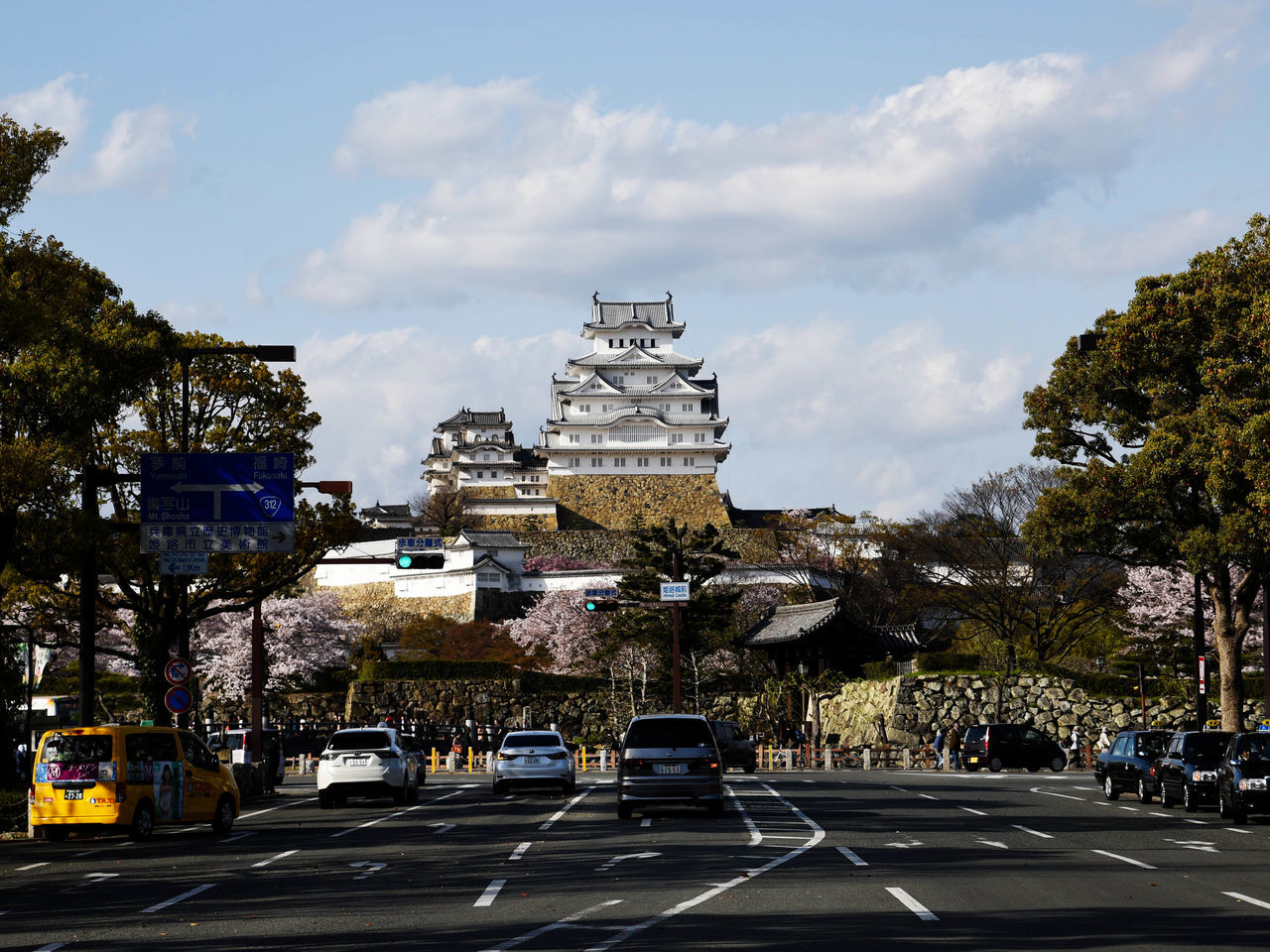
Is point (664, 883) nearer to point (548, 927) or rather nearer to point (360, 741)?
point (548, 927)

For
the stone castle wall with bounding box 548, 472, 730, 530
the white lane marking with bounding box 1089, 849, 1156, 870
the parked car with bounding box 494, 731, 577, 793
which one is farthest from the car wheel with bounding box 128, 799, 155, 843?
the stone castle wall with bounding box 548, 472, 730, 530

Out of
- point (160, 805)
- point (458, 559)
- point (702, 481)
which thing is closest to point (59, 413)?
point (160, 805)

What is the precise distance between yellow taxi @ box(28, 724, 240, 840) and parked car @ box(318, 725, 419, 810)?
6803 millimetres

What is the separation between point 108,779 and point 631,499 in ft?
290

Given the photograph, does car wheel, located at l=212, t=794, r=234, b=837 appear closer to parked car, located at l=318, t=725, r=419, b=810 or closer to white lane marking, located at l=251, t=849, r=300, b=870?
white lane marking, located at l=251, t=849, r=300, b=870

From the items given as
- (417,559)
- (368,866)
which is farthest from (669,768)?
(417,559)

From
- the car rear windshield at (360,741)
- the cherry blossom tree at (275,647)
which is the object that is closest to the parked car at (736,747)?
the car rear windshield at (360,741)

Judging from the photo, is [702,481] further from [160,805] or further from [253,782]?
[160,805]

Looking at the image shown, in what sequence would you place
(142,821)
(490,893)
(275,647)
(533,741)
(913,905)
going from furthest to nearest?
(275,647), (533,741), (142,821), (490,893), (913,905)

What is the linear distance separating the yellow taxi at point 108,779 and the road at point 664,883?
1.38 feet

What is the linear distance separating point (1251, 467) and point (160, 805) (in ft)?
62.6

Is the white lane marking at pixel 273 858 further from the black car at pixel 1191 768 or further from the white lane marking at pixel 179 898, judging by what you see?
the black car at pixel 1191 768

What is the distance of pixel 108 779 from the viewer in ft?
64.7

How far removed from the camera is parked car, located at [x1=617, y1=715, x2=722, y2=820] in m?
22.9
